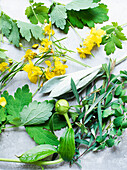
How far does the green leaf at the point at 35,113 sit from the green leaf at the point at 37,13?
391 millimetres

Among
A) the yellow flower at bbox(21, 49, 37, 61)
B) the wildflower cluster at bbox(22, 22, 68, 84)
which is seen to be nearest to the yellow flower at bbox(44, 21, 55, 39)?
the wildflower cluster at bbox(22, 22, 68, 84)

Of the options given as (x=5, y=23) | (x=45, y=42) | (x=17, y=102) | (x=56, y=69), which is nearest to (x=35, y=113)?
(x=17, y=102)

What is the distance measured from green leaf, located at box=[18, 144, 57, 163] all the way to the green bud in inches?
5.7

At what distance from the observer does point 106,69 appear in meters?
0.86

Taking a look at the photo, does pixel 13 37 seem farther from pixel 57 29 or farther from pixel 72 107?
pixel 72 107

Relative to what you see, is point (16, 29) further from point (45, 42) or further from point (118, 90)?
point (118, 90)

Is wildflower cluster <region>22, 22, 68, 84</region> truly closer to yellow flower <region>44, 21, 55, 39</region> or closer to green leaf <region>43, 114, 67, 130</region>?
yellow flower <region>44, 21, 55, 39</region>

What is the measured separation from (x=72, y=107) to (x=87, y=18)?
41cm

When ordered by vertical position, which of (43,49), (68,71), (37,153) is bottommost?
(37,153)

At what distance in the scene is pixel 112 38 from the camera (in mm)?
903

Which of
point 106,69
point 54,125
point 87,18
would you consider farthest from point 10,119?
point 87,18

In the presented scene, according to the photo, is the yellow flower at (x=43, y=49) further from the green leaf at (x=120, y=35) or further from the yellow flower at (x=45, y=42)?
the green leaf at (x=120, y=35)

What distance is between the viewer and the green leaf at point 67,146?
2.59 ft

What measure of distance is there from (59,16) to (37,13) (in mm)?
111
